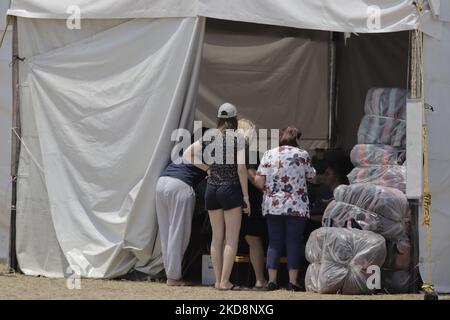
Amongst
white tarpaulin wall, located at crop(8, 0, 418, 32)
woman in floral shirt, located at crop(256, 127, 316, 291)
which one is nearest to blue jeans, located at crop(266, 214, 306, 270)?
woman in floral shirt, located at crop(256, 127, 316, 291)

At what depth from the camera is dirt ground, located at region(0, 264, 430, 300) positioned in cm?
767

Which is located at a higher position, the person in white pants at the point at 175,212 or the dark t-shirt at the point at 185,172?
the dark t-shirt at the point at 185,172

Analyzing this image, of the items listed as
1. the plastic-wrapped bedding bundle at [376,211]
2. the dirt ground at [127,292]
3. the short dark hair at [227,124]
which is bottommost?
the dirt ground at [127,292]

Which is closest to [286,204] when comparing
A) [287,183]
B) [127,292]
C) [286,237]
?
[287,183]

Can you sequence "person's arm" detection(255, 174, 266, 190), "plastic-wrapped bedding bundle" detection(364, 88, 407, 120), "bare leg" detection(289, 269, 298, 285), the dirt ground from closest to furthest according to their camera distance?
1. the dirt ground
2. "bare leg" detection(289, 269, 298, 285)
3. "person's arm" detection(255, 174, 266, 190)
4. "plastic-wrapped bedding bundle" detection(364, 88, 407, 120)

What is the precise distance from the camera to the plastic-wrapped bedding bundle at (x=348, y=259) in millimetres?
7852

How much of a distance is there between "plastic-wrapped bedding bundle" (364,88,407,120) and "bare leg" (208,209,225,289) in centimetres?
172

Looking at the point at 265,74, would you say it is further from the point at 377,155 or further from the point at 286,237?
the point at 286,237

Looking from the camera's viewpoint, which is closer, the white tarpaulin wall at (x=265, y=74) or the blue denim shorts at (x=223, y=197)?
the blue denim shorts at (x=223, y=197)

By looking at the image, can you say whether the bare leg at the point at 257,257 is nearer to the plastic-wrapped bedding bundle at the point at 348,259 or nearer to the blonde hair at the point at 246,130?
the plastic-wrapped bedding bundle at the point at 348,259

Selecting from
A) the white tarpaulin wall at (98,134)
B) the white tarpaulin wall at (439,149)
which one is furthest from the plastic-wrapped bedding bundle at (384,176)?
the white tarpaulin wall at (98,134)

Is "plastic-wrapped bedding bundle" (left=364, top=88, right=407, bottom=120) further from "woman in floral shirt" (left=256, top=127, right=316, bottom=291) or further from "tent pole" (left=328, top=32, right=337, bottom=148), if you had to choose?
"tent pole" (left=328, top=32, right=337, bottom=148)
